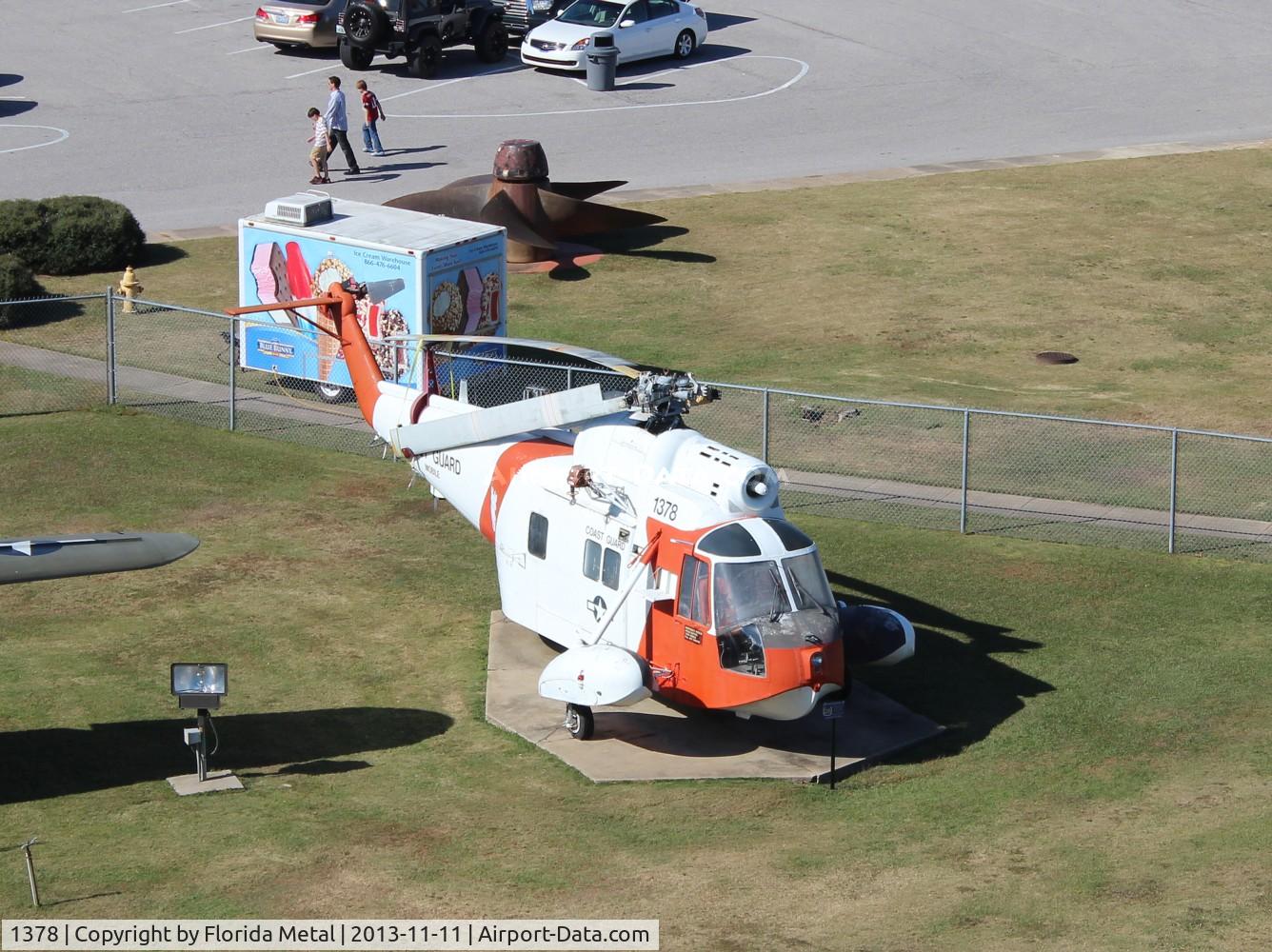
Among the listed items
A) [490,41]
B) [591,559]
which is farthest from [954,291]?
[490,41]

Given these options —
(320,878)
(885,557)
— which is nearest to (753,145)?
(885,557)

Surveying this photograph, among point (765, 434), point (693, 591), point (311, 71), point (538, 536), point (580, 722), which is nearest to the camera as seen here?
point (693, 591)

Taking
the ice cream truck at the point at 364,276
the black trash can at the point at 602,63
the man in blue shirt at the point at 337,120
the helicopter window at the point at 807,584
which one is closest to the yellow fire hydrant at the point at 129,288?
the ice cream truck at the point at 364,276

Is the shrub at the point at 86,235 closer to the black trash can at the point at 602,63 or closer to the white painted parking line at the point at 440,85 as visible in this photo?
the white painted parking line at the point at 440,85

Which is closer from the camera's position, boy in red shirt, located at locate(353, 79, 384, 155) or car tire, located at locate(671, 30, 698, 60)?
boy in red shirt, located at locate(353, 79, 384, 155)

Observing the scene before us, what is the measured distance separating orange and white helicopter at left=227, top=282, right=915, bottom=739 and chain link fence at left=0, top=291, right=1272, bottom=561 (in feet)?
12.3

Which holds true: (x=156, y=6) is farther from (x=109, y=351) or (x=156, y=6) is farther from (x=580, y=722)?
(x=580, y=722)

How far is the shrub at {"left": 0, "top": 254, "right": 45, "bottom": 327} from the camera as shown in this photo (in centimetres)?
3344

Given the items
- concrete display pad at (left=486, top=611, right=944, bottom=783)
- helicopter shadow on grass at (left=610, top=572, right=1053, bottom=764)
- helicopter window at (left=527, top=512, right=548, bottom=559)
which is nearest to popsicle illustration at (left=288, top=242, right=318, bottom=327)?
helicopter window at (left=527, top=512, right=548, bottom=559)

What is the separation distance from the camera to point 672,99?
48625 mm

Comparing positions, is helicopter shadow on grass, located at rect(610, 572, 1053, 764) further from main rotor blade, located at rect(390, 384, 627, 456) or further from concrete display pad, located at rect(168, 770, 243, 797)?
concrete display pad, located at rect(168, 770, 243, 797)

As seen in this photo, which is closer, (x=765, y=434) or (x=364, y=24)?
(x=765, y=434)

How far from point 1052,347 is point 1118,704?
14168 mm

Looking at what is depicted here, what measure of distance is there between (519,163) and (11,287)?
33.0 feet
